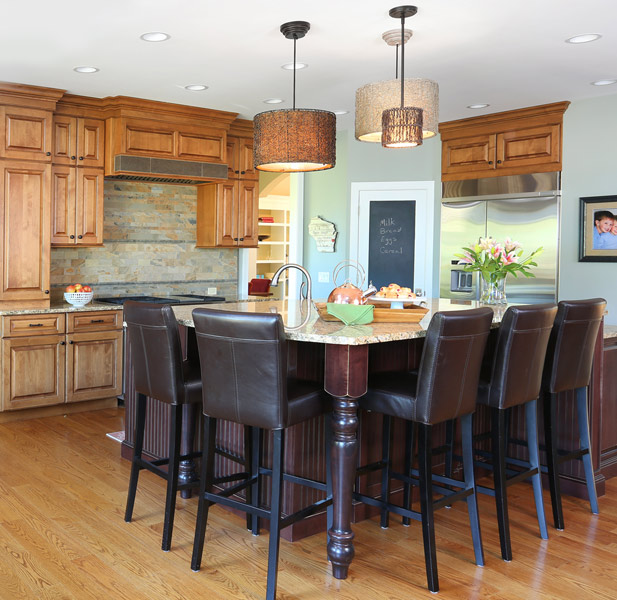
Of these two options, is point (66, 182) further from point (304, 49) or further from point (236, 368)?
point (236, 368)

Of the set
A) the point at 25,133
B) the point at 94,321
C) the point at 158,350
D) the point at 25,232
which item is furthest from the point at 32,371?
the point at 158,350

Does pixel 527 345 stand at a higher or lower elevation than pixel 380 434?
higher

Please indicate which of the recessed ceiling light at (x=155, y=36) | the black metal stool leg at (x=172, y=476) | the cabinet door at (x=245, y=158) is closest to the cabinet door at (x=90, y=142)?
the cabinet door at (x=245, y=158)

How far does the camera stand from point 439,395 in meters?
2.52

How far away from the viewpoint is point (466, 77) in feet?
15.1

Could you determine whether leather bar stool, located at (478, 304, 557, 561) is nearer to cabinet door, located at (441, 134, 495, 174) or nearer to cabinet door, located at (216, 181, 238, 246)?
cabinet door, located at (441, 134, 495, 174)

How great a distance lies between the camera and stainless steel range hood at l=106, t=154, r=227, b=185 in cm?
535

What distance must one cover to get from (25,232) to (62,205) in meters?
0.38

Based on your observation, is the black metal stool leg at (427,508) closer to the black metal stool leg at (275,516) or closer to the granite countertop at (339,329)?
the granite countertop at (339,329)

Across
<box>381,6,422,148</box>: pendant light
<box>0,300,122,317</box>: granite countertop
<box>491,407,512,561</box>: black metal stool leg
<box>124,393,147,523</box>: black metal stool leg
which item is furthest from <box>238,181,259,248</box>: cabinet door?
<box>491,407,512,561</box>: black metal stool leg

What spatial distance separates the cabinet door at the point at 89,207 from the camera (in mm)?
5355

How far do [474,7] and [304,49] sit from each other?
1.11 metres

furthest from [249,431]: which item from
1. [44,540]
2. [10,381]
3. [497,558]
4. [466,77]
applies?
[466,77]

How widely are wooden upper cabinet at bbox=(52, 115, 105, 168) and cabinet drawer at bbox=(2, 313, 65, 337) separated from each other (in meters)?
1.22
